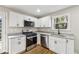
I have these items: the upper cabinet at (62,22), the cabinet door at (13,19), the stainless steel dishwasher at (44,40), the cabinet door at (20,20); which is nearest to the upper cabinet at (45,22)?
the upper cabinet at (62,22)

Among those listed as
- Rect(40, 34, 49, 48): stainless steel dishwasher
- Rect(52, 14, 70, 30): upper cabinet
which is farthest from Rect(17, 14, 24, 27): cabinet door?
Rect(52, 14, 70, 30): upper cabinet

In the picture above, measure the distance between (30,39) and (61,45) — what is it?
0.54 metres

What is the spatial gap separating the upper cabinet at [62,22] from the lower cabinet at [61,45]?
193 millimetres

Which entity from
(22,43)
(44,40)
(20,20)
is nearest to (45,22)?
(44,40)

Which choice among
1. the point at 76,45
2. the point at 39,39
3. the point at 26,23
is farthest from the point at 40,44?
the point at 76,45

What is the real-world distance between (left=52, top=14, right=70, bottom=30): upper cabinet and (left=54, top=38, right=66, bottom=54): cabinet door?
201 millimetres

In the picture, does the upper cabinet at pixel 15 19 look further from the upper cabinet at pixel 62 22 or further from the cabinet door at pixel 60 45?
the cabinet door at pixel 60 45

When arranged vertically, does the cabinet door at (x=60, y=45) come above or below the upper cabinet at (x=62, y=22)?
below

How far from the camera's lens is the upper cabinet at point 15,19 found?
985 mm

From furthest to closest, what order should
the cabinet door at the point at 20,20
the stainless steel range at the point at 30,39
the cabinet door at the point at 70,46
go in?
the stainless steel range at the point at 30,39
the cabinet door at the point at 20,20
the cabinet door at the point at 70,46

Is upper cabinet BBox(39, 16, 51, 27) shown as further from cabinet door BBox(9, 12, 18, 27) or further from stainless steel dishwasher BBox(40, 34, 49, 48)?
cabinet door BBox(9, 12, 18, 27)

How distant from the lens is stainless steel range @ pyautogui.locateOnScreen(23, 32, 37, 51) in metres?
1.15

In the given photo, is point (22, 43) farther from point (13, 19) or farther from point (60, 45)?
point (60, 45)

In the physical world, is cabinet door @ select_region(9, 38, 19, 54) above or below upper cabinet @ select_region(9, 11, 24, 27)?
below
